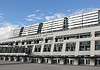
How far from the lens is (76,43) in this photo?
76.8 metres

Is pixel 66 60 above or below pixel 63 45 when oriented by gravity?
below

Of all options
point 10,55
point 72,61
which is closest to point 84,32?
point 72,61

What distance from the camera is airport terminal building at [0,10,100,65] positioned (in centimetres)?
7181

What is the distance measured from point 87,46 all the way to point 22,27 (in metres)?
90.6

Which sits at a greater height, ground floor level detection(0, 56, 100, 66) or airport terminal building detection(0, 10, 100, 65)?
airport terminal building detection(0, 10, 100, 65)

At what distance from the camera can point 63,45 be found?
270ft

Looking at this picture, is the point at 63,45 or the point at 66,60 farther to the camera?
the point at 63,45

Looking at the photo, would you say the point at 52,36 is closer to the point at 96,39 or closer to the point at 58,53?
the point at 58,53

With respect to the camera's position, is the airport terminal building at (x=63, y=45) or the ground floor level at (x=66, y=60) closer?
the ground floor level at (x=66, y=60)

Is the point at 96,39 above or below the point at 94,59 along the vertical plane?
above

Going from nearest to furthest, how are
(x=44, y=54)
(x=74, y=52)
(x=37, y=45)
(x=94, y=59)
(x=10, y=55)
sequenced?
(x=94, y=59)
(x=74, y=52)
(x=44, y=54)
(x=37, y=45)
(x=10, y=55)

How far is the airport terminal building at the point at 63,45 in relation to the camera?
7181cm

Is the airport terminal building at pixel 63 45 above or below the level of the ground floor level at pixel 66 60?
above

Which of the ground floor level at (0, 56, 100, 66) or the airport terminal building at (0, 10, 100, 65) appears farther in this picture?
the airport terminal building at (0, 10, 100, 65)
